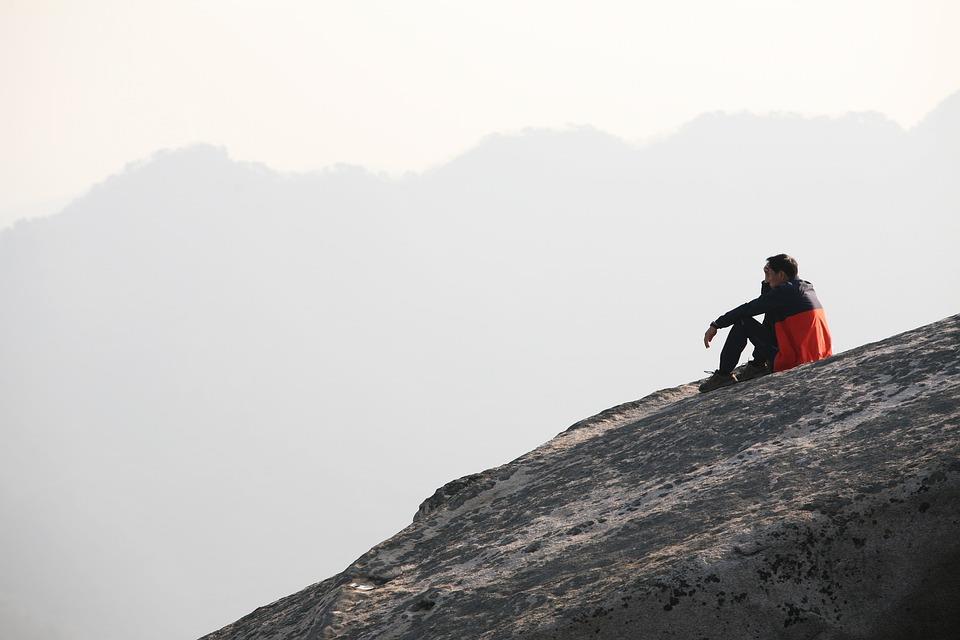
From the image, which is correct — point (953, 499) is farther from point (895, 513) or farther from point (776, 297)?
point (776, 297)

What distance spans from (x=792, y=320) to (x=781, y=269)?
894 mm

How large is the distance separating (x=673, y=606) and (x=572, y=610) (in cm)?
78

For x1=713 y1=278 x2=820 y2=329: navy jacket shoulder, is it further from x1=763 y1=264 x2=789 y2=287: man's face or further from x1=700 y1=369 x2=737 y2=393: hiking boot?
x1=700 y1=369 x2=737 y2=393: hiking boot

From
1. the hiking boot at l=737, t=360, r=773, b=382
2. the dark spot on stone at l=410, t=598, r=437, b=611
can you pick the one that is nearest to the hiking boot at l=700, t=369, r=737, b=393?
the hiking boot at l=737, t=360, r=773, b=382

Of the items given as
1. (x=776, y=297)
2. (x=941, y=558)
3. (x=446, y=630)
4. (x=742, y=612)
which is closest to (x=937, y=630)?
(x=941, y=558)

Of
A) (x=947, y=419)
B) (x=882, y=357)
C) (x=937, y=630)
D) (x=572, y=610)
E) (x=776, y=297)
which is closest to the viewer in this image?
(x=937, y=630)

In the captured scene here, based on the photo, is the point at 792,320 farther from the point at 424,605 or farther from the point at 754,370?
the point at 424,605

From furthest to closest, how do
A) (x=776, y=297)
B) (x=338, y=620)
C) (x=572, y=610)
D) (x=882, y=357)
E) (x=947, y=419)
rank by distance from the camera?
(x=776, y=297) → (x=882, y=357) → (x=338, y=620) → (x=947, y=419) → (x=572, y=610)

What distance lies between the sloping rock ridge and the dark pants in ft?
2.90

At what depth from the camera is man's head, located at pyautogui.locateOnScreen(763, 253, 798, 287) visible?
12.6 m

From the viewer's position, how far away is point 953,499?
265 inches

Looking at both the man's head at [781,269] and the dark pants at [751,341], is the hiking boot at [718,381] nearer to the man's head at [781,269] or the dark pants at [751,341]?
the dark pants at [751,341]

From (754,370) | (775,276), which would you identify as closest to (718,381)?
(754,370)

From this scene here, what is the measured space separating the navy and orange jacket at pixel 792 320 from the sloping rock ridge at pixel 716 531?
0.98 metres
